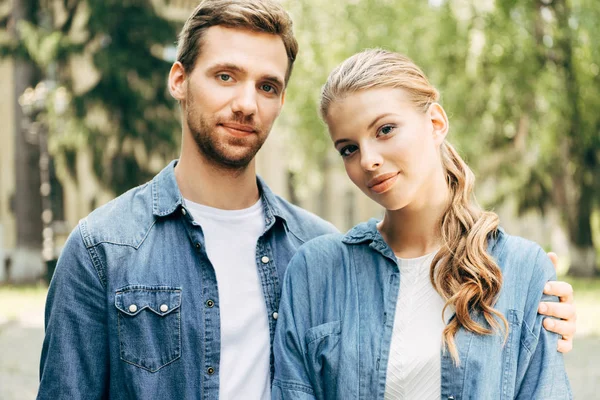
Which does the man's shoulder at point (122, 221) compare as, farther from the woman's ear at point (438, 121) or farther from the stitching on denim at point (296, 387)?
the woman's ear at point (438, 121)

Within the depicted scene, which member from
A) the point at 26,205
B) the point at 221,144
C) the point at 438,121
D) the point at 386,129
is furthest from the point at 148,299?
the point at 26,205

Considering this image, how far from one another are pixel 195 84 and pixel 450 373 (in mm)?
1442

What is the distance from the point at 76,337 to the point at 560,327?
165cm

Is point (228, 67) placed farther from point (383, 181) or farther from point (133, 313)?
point (133, 313)

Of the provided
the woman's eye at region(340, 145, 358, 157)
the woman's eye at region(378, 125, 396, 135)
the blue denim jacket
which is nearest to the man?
the blue denim jacket

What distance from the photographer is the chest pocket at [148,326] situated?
264 centimetres

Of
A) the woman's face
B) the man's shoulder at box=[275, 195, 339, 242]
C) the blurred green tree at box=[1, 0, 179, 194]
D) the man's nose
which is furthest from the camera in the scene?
the blurred green tree at box=[1, 0, 179, 194]

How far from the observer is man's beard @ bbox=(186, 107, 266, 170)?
2.86 meters

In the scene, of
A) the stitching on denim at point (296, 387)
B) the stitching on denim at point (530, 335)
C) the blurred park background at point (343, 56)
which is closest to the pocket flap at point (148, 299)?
the stitching on denim at point (296, 387)

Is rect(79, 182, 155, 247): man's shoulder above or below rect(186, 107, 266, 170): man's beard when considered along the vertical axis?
below

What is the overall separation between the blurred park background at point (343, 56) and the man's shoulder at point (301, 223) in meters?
10.5

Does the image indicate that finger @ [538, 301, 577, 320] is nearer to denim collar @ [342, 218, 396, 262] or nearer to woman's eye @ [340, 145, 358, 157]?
denim collar @ [342, 218, 396, 262]

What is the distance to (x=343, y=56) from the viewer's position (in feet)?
61.3

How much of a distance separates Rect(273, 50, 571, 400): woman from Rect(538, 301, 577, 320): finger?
0.03 metres
